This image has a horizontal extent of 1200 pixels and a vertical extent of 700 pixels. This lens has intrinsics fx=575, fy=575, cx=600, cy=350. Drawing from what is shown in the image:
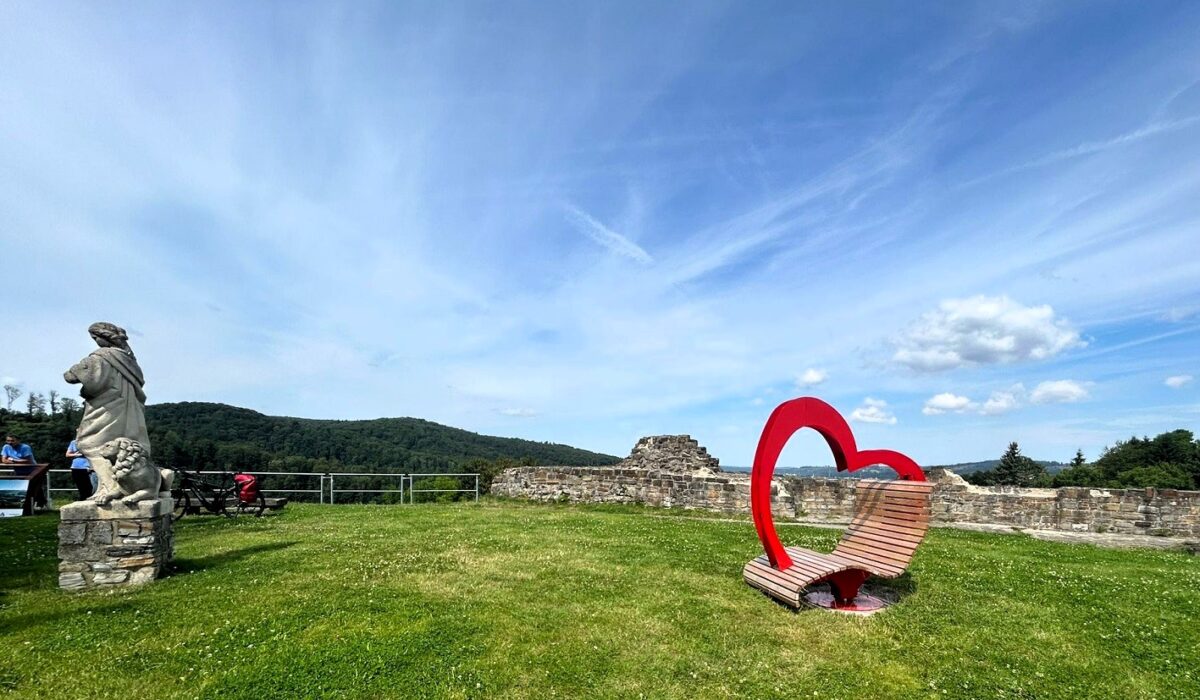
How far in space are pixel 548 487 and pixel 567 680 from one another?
1489 cm

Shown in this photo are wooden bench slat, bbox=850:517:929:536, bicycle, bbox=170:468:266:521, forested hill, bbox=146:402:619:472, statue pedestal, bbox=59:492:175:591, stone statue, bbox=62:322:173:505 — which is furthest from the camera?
forested hill, bbox=146:402:619:472

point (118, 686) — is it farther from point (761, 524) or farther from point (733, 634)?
point (761, 524)

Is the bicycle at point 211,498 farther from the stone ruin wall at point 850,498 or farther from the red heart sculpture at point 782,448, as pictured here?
the red heart sculpture at point 782,448

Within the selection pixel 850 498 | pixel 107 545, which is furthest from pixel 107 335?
pixel 850 498

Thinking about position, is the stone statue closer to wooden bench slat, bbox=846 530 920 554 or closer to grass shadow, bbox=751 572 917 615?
grass shadow, bbox=751 572 917 615

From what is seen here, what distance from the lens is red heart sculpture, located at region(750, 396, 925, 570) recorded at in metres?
6.96

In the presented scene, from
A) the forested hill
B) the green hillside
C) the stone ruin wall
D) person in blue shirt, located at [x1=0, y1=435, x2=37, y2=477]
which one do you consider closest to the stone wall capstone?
the stone ruin wall

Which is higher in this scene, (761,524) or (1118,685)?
(761,524)

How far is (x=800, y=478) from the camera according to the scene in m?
16.6

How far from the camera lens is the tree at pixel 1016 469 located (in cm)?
5700

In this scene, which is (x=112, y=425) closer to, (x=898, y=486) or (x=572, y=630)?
(x=572, y=630)

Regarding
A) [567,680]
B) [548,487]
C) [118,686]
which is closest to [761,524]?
[567,680]

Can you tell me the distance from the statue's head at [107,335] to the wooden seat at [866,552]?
9.14 meters

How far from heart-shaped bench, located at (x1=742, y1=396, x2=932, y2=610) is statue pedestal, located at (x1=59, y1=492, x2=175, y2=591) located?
25.1 feet
